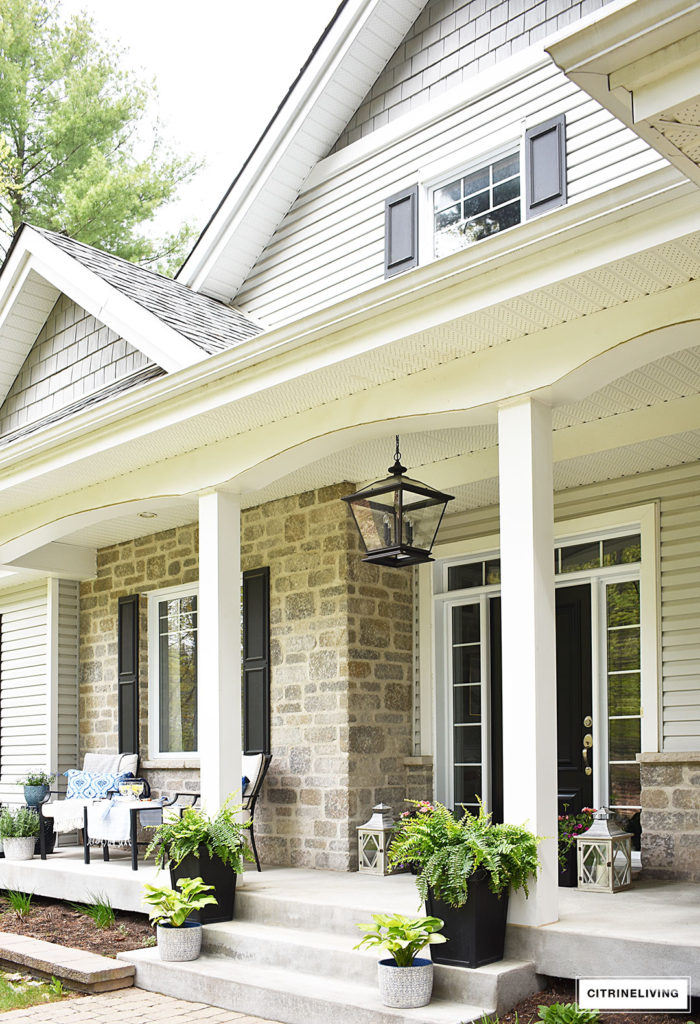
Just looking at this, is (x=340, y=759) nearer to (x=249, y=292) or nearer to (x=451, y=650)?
(x=451, y=650)

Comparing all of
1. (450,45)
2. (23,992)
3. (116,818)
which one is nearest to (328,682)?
(116,818)

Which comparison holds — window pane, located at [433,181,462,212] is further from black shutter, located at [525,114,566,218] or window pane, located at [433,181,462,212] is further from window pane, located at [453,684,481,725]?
window pane, located at [453,684,481,725]

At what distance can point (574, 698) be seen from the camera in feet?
24.7

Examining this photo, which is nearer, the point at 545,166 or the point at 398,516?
the point at 398,516

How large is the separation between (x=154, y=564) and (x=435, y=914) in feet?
18.9

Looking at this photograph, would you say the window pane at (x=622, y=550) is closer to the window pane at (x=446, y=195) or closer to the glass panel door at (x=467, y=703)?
the glass panel door at (x=467, y=703)

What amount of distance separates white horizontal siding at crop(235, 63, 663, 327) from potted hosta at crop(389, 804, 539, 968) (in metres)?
3.24

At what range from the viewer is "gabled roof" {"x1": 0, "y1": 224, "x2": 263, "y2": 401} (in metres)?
7.45

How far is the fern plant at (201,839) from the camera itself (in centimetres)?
607

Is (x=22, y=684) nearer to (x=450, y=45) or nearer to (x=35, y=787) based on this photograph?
(x=35, y=787)

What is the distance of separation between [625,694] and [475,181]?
369 cm

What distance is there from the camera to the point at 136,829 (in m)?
7.70

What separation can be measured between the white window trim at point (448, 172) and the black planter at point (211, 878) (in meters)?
4.24

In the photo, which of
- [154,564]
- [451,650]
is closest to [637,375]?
[451,650]
